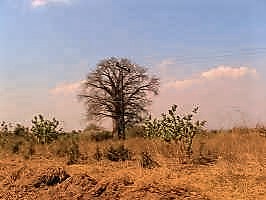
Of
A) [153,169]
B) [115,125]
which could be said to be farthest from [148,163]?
[115,125]

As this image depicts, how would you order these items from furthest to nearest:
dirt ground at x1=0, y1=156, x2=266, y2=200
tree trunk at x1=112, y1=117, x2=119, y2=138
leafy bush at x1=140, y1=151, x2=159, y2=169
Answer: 1. tree trunk at x1=112, y1=117, x2=119, y2=138
2. leafy bush at x1=140, y1=151, x2=159, y2=169
3. dirt ground at x1=0, y1=156, x2=266, y2=200

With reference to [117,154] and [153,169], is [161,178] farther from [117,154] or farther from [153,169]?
[117,154]

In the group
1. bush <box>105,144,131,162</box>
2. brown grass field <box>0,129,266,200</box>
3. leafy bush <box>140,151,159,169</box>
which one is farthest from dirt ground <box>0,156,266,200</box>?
bush <box>105,144,131,162</box>

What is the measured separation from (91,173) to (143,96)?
29.5m

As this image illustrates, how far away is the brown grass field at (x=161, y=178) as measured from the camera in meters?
7.03

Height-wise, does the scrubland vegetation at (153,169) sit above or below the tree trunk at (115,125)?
below

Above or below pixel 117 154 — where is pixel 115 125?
above

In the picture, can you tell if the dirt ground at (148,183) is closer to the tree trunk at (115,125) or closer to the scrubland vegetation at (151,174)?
the scrubland vegetation at (151,174)

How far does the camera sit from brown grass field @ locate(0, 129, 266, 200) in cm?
703

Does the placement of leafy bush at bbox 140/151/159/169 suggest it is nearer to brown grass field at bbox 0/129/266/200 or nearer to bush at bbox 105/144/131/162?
brown grass field at bbox 0/129/266/200

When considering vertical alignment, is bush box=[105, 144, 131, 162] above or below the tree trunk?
below

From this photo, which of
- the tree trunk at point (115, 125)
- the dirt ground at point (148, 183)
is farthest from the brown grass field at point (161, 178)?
the tree trunk at point (115, 125)

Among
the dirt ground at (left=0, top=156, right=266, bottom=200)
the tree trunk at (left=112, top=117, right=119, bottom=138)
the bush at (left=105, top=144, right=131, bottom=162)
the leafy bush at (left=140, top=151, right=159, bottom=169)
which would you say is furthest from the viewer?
the tree trunk at (left=112, top=117, right=119, bottom=138)

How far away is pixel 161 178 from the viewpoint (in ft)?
27.3
